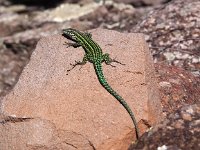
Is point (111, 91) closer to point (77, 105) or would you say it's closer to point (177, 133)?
point (77, 105)

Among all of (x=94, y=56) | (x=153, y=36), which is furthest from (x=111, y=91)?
(x=153, y=36)

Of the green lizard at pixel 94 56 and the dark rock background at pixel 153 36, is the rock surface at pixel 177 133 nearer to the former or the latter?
the dark rock background at pixel 153 36

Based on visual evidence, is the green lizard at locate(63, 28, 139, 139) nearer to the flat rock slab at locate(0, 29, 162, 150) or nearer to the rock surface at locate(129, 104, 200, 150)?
the flat rock slab at locate(0, 29, 162, 150)

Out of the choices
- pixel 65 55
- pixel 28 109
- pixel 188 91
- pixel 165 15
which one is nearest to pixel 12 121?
pixel 28 109

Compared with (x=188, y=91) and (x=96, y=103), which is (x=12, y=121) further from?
(x=188, y=91)

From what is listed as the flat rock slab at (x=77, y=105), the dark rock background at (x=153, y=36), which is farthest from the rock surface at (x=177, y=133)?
the flat rock slab at (x=77, y=105)

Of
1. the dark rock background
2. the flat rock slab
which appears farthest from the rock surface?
the flat rock slab
